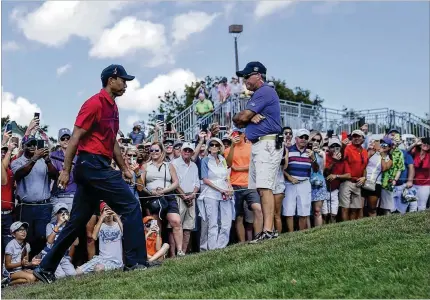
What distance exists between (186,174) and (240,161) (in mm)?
1160

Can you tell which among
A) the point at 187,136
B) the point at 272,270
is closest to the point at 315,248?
the point at 272,270

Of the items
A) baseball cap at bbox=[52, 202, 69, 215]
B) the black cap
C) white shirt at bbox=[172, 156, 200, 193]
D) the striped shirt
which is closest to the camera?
the black cap

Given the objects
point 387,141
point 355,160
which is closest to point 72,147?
point 355,160

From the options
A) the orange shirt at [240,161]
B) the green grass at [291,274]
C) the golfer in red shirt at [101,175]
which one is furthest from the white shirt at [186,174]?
the golfer in red shirt at [101,175]

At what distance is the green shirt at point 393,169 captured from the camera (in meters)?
15.9

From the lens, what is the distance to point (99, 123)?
27.4 feet

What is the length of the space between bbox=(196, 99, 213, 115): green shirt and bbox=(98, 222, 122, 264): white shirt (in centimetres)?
1240

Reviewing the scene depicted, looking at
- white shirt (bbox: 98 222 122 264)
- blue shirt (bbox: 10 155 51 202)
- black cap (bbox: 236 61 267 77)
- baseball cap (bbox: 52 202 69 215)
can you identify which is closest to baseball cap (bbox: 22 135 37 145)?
blue shirt (bbox: 10 155 51 202)

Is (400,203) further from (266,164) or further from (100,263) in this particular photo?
(100,263)

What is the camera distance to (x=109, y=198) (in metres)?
8.52

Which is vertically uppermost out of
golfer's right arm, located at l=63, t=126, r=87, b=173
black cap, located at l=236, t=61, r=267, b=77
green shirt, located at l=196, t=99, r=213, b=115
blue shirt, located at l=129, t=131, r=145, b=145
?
green shirt, located at l=196, t=99, r=213, b=115

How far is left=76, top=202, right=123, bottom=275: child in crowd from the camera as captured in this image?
11.0 m

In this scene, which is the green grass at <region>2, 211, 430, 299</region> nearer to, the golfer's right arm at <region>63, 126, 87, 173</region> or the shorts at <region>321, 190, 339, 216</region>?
the golfer's right arm at <region>63, 126, 87, 173</region>

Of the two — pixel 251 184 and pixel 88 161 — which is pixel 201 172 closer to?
pixel 251 184
